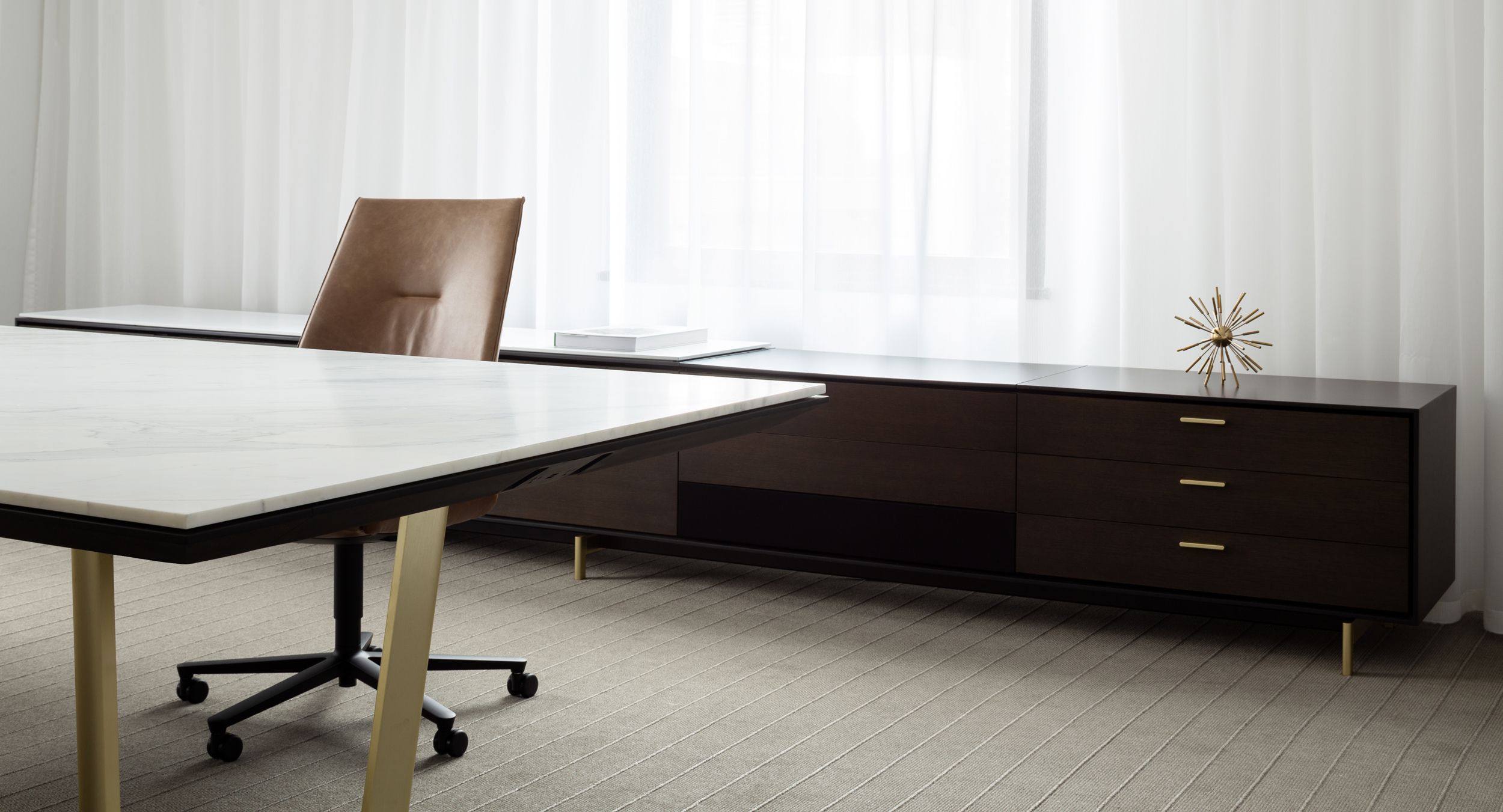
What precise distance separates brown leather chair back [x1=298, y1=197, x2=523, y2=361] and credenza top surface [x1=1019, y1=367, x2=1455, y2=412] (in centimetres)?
117

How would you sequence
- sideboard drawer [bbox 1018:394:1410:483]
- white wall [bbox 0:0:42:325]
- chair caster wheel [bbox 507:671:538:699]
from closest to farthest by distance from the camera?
chair caster wheel [bbox 507:671:538:699] < sideboard drawer [bbox 1018:394:1410:483] < white wall [bbox 0:0:42:325]

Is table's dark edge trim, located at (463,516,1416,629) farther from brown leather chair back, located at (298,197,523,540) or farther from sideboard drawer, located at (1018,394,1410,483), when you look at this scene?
brown leather chair back, located at (298,197,523,540)

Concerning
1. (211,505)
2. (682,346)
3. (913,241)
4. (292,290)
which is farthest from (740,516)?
(211,505)

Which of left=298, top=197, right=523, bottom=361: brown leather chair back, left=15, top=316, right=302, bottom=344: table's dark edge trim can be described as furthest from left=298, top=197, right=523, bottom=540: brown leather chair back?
left=15, top=316, right=302, bottom=344: table's dark edge trim

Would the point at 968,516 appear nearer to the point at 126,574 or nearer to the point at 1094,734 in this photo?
the point at 1094,734

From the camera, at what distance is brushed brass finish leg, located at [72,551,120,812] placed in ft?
4.24

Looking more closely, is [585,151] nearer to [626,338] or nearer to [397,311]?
[626,338]

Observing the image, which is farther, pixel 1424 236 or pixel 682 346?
pixel 682 346

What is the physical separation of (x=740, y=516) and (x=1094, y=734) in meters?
1.13

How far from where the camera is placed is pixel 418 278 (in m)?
2.55

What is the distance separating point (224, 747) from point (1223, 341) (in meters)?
2.14

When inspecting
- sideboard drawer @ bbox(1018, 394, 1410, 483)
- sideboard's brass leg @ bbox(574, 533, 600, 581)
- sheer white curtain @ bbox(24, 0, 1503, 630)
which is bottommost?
sideboard's brass leg @ bbox(574, 533, 600, 581)

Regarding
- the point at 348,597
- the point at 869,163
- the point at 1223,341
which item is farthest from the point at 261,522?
the point at 869,163

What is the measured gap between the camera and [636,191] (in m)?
3.89
